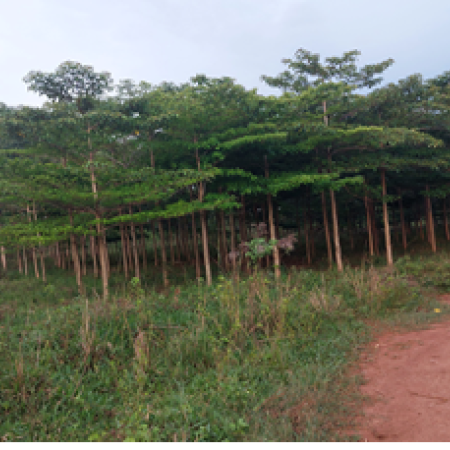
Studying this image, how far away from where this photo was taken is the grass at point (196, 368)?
3611 mm

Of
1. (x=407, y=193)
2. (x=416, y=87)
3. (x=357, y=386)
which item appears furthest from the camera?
(x=407, y=193)

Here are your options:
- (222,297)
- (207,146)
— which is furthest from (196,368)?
(207,146)

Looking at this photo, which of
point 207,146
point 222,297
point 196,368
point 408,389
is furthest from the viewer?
point 207,146

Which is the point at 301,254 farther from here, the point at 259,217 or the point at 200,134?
the point at 200,134

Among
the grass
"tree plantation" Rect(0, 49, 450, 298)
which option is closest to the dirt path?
the grass

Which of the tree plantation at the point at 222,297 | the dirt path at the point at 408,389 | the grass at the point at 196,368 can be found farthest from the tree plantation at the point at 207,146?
the dirt path at the point at 408,389

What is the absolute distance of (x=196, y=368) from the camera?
16.9ft

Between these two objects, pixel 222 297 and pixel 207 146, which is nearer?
pixel 222 297

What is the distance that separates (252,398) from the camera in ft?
13.3

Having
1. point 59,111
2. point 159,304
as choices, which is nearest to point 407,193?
point 159,304

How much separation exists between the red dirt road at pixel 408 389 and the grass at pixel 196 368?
228 millimetres

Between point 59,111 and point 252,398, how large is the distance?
12.1 m

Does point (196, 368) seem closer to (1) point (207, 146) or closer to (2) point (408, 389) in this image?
(2) point (408, 389)

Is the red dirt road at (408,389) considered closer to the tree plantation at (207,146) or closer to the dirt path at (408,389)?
the dirt path at (408,389)
